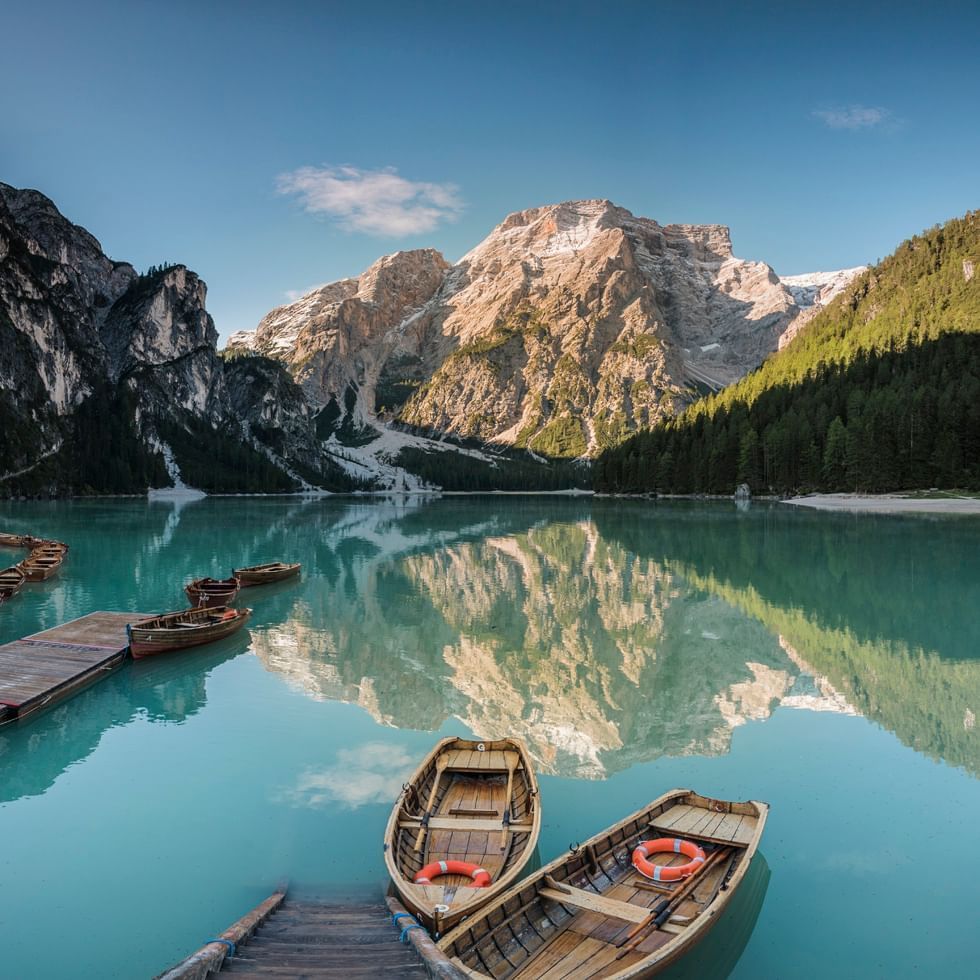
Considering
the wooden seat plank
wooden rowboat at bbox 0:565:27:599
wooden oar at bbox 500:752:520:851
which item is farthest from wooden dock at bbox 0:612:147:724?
the wooden seat plank

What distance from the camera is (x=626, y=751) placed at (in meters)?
17.1

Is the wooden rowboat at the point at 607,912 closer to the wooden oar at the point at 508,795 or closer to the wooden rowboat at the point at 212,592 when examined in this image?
the wooden oar at the point at 508,795

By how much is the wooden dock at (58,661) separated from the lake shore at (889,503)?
101 m

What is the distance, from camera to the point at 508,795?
12.9m

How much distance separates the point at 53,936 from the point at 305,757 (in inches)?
280

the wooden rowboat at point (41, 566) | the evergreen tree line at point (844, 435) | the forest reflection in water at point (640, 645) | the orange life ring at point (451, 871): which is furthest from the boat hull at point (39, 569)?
the evergreen tree line at point (844, 435)

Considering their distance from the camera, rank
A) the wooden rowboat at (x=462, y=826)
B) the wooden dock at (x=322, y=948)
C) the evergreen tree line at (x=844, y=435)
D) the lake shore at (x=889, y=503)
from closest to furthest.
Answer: the wooden dock at (x=322, y=948)
the wooden rowboat at (x=462, y=826)
the lake shore at (x=889, y=503)
the evergreen tree line at (x=844, y=435)

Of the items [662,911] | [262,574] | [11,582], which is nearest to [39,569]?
[11,582]

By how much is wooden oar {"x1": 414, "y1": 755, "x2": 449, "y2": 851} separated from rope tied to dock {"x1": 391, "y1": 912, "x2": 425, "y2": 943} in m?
1.64

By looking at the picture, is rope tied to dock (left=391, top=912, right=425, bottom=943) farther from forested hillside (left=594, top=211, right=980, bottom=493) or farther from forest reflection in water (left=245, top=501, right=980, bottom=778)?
forested hillside (left=594, top=211, right=980, bottom=493)

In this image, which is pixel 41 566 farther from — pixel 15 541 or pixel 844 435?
pixel 844 435

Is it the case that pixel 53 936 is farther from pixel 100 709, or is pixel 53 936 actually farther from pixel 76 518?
pixel 76 518

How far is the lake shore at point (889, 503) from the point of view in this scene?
102m

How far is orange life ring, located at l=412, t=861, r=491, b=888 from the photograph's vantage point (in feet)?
32.9
